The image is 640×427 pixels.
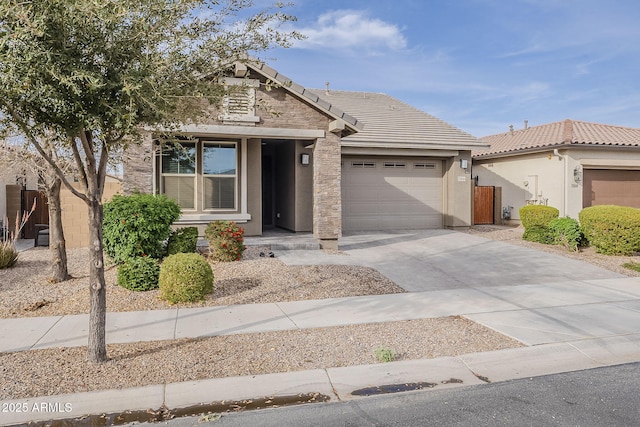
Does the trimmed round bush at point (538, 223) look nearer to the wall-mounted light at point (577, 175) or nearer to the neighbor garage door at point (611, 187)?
the wall-mounted light at point (577, 175)

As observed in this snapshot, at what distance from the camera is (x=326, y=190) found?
43.0ft

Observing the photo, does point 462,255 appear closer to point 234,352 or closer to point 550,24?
point 550,24

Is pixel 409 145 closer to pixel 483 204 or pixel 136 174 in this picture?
pixel 483 204

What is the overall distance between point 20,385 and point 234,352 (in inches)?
85.3

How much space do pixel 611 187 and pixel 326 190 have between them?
40.5ft

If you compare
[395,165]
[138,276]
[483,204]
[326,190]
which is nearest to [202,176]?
[326,190]

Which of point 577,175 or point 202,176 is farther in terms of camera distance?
point 577,175

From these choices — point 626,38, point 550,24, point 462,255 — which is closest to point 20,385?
point 462,255

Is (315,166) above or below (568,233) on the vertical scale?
above

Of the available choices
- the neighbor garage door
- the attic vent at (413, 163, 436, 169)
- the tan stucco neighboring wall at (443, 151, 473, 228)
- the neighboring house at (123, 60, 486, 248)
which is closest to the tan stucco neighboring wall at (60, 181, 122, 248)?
the neighboring house at (123, 60, 486, 248)

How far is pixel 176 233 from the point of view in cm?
1069

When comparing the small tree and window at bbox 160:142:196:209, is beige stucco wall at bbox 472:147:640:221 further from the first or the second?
the small tree

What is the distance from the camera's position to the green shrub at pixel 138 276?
8.52 meters

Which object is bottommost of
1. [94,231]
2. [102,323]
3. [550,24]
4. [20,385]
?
[20,385]
